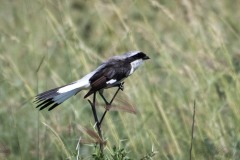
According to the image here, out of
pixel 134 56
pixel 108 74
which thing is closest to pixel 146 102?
pixel 134 56

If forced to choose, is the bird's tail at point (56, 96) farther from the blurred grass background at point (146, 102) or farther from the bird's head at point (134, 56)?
the blurred grass background at point (146, 102)

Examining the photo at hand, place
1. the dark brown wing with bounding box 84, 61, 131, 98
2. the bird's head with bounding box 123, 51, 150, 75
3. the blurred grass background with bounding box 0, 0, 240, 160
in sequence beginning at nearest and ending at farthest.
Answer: the dark brown wing with bounding box 84, 61, 131, 98
the bird's head with bounding box 123, 51, 150, 75
the blurred grass background with bounding box 0, 0, 240, 160

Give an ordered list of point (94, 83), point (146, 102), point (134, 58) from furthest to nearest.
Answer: point (146, 102) → point (134, 58) → point (94, 83)

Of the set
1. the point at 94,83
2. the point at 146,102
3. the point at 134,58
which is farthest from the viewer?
the point at 146,102

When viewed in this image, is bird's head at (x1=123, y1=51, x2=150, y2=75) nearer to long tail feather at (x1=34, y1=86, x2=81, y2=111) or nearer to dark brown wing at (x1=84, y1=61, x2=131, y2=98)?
dark brown wing at (x1=84, y1=61, x2=131, y2=98)

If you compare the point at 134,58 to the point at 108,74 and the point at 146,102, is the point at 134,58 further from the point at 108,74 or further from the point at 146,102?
the point at 146,102

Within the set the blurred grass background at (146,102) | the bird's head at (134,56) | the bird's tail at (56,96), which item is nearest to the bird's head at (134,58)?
the bird's head at (134,56)

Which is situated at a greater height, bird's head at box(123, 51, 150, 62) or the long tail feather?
bird's head at box(123, 51, 150, 62)

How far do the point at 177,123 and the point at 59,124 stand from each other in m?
0.74

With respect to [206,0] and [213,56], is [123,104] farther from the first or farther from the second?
[206,0]

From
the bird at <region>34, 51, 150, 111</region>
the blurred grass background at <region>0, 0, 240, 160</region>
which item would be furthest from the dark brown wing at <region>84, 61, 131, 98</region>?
the blurred grass background at <region>0, 0, 240, 160</region>

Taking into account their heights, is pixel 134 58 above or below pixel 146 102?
above

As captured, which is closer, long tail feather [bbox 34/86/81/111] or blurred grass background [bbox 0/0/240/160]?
long tail feather [bbox 34/86/81/111]

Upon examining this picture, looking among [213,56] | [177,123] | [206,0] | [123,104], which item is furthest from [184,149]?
[206,0]
